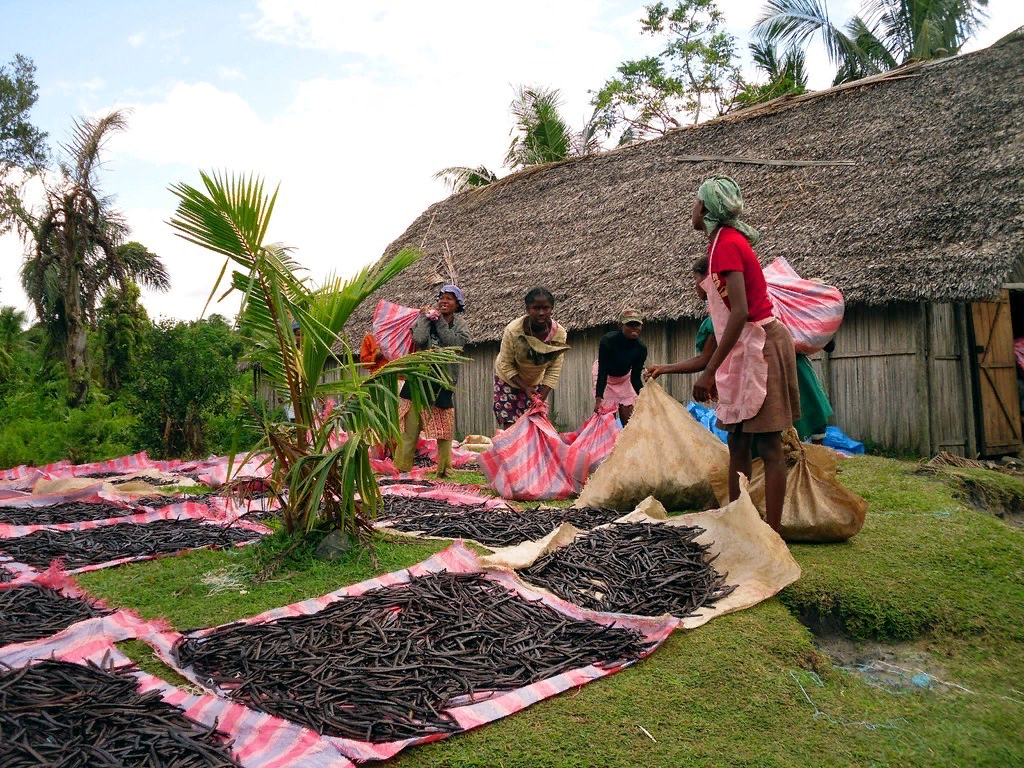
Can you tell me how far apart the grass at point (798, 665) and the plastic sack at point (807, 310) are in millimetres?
1219

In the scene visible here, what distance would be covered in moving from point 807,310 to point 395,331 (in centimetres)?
444

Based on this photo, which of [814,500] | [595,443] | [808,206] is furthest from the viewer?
[808,206]

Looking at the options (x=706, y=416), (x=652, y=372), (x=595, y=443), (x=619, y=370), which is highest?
(x=619, y=370)

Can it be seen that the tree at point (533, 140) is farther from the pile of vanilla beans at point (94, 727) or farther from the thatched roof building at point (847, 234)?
the pile of vanilla beans at point (94, 727)

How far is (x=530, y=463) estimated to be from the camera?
6.55 metres

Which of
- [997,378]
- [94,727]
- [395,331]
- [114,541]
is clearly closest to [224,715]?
[94,727]

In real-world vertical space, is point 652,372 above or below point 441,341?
below

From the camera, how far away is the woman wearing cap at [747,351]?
4160 millimetres

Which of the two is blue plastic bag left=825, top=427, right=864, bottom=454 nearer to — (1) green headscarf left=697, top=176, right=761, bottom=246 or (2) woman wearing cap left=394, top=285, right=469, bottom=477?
(2) woman wearing cap left=394, top=285, right=469, bottom=477

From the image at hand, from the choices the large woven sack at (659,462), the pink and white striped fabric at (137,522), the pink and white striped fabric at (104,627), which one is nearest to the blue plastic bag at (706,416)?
the large woven sack at (659,462)

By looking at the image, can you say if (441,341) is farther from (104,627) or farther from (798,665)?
(798,665)

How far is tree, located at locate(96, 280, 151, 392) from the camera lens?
1449 cm

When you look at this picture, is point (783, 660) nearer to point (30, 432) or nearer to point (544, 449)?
point (544, 449)

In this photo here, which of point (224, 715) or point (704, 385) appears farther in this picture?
point (704, 385)
